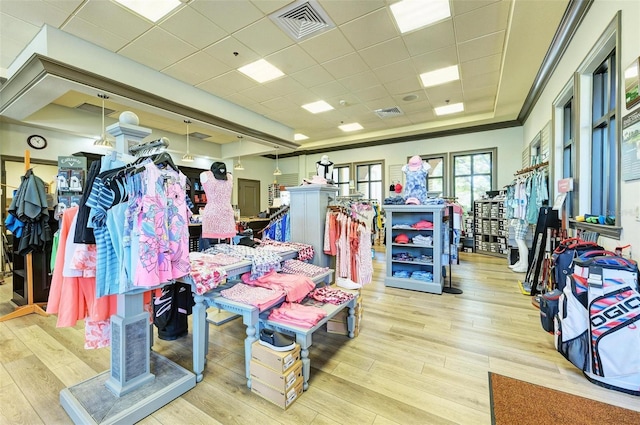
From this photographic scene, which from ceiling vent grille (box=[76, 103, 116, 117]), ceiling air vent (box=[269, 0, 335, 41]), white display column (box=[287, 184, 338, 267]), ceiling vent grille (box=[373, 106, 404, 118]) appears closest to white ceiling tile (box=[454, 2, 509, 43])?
ceiling air vent (box=[269, 0, 335, 41])

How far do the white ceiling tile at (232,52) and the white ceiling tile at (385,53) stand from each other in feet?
5.51

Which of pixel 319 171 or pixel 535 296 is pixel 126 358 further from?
pixel 535 296

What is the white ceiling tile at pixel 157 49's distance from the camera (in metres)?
3.67

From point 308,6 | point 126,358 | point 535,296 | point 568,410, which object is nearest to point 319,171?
point 308,6

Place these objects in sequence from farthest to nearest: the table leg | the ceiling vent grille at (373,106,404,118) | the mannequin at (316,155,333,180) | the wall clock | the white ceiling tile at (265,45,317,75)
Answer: the ceiling vent grille at (373,106,404,118)
the wall clock
the white ceiling tile at (265,45,317,75)
the mannequin at (316,155,333,180)
the table leg

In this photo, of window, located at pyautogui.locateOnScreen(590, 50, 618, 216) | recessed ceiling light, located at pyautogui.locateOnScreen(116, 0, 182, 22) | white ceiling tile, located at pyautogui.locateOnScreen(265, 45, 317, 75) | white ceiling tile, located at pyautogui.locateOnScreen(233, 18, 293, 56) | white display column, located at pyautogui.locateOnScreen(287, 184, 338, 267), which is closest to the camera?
window, located at pyautogui.locateOnScreen(590, 50, 618, 216)

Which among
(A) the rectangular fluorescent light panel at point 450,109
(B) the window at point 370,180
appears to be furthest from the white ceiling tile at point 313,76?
(B) the window at point 370,180

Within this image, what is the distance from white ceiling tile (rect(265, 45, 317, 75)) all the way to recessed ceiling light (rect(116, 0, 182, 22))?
1436mm

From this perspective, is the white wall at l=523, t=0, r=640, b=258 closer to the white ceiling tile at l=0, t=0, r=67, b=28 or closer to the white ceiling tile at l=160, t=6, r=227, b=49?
the white ceiling tile at l=160, t=6, r=227, b=49

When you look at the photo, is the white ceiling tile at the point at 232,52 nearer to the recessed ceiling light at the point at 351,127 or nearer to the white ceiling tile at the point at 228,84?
the white ceiling tile at the point at 228,84

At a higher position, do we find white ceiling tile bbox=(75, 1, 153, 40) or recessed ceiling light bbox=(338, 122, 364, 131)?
recessed ceiling light bbox=(338, 122, 364, 131)

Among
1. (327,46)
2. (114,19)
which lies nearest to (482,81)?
(327,46)

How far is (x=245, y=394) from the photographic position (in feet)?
6.06

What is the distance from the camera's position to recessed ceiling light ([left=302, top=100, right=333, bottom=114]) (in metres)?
6.20
